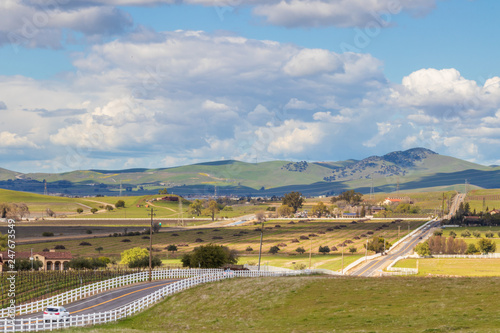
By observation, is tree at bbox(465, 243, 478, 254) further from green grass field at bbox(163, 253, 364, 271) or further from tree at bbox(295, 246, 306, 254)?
tree at bbox(295, 246, 306, 254)

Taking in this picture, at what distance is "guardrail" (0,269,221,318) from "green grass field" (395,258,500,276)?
Answer: 5067 centimetres

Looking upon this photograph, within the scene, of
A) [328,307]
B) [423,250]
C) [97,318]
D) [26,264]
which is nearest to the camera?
[97,318]

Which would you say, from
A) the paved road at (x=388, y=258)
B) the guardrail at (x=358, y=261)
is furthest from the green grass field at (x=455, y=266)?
the guardrail at (x=358, y=261)

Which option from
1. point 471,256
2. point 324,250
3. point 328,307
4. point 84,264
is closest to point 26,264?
point 84,264

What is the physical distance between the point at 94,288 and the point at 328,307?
2820cm

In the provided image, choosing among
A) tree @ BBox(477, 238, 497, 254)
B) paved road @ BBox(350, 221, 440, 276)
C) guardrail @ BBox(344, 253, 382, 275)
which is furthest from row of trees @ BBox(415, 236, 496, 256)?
guardrail @ BBox(344, 253, 382, 275)

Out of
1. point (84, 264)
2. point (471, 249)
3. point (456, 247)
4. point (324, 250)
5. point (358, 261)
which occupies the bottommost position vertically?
point (358, 261)

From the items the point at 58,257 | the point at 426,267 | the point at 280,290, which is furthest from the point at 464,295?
the point at 58,257

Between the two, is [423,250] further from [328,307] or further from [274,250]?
[328,307]

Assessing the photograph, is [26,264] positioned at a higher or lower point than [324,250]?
higher

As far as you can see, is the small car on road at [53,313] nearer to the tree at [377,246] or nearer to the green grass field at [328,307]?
A: the green grass field at [328,307]

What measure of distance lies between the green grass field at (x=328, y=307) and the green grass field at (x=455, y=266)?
181ft

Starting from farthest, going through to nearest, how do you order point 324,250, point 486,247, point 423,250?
1. point 324,250
2. point 486,247
3. point 423,250

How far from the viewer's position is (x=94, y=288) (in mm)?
63219
